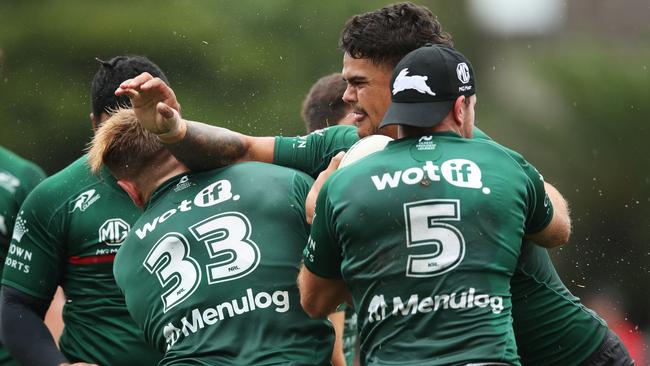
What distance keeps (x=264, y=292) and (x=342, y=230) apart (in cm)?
62

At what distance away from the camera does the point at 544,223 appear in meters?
5.05

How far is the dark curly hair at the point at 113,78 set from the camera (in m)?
6.55

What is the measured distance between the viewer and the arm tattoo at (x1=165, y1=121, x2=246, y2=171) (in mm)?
5559

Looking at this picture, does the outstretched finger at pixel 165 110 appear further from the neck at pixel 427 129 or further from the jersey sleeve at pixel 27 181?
the jersey sleeve at pixel 27 181

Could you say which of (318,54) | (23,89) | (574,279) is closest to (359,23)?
(574,279)

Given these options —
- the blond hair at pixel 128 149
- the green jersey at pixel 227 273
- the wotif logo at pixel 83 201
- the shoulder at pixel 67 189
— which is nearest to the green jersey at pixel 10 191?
the shoulder at pixel 67 189

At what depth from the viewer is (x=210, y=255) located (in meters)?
5.38

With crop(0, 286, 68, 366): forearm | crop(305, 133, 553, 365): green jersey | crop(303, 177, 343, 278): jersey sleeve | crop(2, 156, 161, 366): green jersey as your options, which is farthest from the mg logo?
crop(305, 133, 553, 365): green jersey

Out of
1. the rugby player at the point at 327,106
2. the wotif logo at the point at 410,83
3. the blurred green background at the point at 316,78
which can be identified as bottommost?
the blurred green background at the point at 316,78

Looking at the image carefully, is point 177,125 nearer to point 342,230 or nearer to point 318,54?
point 342,230

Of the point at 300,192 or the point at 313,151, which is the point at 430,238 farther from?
the point at 313,151

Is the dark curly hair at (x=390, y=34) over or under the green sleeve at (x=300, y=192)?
over

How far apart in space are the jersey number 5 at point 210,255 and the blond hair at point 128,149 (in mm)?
420

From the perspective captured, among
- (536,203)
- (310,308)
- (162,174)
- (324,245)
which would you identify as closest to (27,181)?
(162,174)
